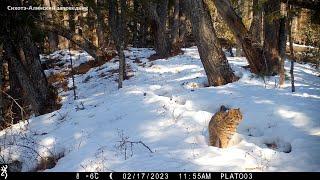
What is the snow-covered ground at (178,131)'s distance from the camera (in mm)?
6266

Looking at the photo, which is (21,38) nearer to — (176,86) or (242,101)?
(176,86)

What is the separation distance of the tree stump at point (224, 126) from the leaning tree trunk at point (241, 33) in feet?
17.8

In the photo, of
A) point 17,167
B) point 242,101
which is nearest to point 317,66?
point 242,101

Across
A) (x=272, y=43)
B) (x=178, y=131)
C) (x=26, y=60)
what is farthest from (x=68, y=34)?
(x=178, y=131)

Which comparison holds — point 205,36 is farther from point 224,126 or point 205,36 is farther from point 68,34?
point 68,34

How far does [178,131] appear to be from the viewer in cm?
775

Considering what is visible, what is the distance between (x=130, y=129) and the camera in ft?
26.8

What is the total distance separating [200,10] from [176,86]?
256cm

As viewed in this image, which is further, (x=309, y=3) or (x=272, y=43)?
(x=272, y=43)

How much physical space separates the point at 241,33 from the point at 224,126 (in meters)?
5.62

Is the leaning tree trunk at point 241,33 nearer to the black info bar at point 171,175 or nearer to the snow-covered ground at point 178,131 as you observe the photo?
the snow-covered ground at point 178,131

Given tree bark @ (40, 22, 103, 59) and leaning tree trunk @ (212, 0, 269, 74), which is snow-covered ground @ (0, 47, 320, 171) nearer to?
leaning tree trunk @ (212, 0, 269, 74)

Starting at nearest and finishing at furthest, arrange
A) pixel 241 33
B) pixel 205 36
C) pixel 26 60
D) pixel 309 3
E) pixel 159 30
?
pixel 309 3
pixel 205 36
pixel 26 60
pixel 241 33
pixel 159 30

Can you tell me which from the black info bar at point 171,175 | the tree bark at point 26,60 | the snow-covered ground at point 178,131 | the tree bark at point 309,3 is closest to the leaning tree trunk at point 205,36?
A: the snow-covered ground at point 178,131
